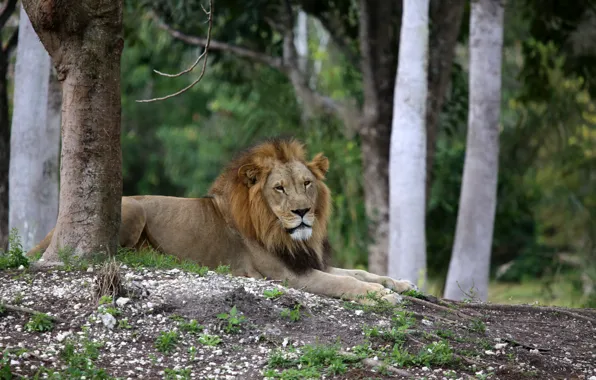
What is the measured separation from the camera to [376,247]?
1316 cm

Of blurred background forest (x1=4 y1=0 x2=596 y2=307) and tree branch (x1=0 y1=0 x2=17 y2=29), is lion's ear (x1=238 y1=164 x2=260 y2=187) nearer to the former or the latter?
tree branch (x1=0 y1=0 x2=17 y2=29)

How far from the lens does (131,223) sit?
6777 millimetres

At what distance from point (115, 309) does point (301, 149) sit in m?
2.34

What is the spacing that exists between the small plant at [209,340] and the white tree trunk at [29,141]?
4400 millimetres

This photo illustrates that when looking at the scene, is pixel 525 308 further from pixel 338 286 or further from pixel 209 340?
pixel 209 340

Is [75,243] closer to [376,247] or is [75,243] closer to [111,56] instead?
[111,56]

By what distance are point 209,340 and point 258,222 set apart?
1.81 m

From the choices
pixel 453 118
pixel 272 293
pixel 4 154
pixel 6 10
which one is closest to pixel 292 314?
pixel 272 293

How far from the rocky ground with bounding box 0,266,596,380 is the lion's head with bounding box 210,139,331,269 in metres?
0.71

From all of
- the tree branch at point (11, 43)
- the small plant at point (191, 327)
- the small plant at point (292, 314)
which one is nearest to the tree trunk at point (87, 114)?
the small plant at point (191, 327)

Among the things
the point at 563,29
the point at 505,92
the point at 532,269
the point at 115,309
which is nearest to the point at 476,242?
the point at 563,29

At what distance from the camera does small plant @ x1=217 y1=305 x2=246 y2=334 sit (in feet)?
17.5

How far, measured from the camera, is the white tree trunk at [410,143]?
1054cm

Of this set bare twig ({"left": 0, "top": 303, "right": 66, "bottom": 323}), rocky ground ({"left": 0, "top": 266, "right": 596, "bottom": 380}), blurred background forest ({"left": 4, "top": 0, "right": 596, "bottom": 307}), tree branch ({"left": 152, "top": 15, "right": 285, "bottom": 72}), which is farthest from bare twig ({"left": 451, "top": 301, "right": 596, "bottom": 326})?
tree branch ({"left": 152, "top": 15, "right": 285, "bottom": 72})
